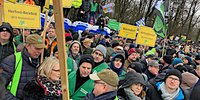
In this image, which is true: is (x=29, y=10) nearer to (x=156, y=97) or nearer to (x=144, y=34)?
(x=156, y=97)

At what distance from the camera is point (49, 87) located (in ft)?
8.55

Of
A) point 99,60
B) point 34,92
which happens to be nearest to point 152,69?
point 99,60

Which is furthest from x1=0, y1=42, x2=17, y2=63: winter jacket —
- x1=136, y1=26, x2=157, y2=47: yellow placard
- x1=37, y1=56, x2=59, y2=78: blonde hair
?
x1=136, y1=26, x2=157, y2=47: yellow placard

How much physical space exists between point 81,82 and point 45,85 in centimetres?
119

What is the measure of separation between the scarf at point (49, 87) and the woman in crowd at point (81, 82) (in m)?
0.97

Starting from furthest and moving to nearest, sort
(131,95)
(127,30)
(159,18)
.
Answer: (127,30) < (159,18) < (131,95)

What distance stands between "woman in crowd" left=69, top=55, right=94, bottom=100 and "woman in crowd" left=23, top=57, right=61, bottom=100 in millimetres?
912

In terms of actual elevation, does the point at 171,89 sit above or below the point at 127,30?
below

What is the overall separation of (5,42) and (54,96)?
5.94ft

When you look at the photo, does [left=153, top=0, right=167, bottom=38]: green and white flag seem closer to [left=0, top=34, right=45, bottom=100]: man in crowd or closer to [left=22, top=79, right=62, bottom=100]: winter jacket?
[left=0, top=34, right=45, bottom=100]: man in crowd

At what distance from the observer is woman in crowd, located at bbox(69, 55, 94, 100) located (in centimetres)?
365

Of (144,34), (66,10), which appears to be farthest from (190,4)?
(144,34)

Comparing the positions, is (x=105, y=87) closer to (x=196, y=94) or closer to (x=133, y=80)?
(x=133, y=80)

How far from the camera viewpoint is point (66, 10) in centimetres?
1245
